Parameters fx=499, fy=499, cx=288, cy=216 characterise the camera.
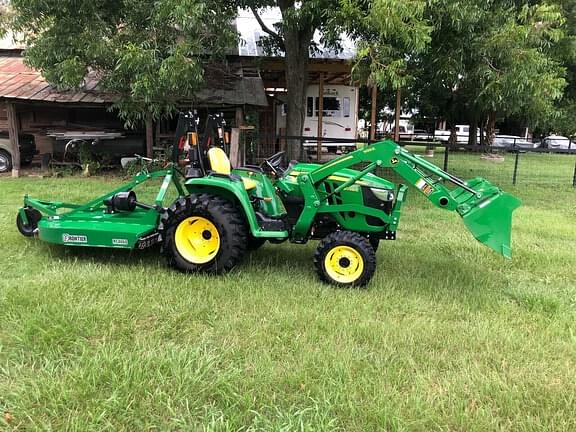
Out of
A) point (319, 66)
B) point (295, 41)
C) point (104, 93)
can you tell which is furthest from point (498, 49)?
point (104, 93)

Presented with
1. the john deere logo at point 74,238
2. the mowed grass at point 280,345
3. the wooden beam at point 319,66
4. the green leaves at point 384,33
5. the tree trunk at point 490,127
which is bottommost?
the mowed grass at point 280,345

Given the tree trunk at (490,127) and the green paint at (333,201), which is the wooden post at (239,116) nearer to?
the green paint at (333,201)

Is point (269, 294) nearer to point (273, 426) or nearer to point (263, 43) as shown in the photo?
point (273, 426)

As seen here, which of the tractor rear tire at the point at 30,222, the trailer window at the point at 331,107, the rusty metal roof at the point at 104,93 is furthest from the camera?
the trailer window at the point at 331,107

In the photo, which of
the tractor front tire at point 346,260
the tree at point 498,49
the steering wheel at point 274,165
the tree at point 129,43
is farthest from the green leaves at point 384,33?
the tractor front tire at point 346,260

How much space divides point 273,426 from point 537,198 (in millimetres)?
9183

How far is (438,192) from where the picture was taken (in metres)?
4.15

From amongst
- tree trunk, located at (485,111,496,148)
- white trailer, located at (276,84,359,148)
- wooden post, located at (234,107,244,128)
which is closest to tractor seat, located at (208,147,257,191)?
wooden post, located at (234,107,244,128)

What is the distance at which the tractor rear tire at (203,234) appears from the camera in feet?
14.5

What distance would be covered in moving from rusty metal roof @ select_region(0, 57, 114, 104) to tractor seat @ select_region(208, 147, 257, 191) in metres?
7.34

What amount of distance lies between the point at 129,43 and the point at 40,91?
4853 millimetres

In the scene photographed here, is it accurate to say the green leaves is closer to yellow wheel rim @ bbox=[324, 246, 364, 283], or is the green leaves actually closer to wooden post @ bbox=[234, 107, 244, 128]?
yellow wheel rim @ bbox=[324, 246, 364, 283]

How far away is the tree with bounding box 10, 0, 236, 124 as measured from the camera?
793 cm

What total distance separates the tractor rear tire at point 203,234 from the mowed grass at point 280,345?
16 centimetres
